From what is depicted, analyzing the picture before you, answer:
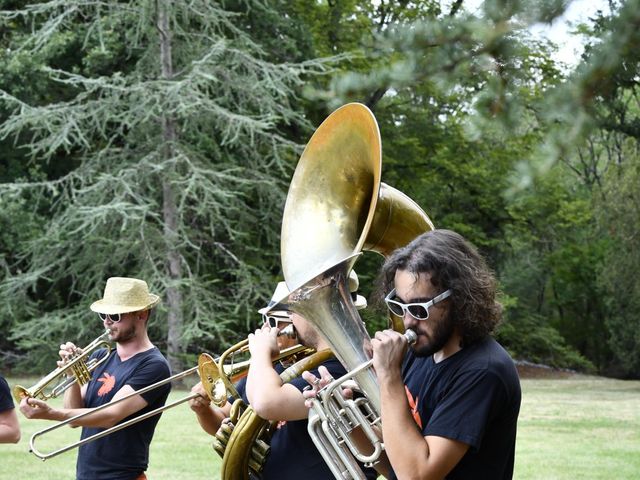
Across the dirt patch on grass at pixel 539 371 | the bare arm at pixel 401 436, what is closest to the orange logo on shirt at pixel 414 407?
the bare arm at pixel 401 436

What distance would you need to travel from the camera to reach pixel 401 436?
280 centimetres

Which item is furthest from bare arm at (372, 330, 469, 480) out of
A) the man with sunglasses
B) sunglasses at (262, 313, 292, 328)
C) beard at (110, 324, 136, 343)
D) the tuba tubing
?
beard at (110, 324, 136, 343)

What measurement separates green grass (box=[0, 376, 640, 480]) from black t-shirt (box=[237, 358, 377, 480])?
5251mm

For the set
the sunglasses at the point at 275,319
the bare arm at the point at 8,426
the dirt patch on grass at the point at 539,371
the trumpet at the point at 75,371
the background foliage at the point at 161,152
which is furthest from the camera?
the dirt patch on grass at the point at 539,371

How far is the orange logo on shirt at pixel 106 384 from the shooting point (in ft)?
16.5

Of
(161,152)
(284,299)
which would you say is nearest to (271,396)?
(284,299)

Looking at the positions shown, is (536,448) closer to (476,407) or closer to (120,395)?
(120,395)

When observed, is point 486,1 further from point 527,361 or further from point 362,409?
point 527,361

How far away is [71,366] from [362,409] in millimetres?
2309

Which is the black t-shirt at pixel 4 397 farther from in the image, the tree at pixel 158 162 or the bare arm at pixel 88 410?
the tree at pixel 158 162

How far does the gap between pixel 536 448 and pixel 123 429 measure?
7.24m

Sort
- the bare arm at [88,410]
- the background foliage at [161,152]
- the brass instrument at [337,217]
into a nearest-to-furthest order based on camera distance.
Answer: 1. the brass instrument at [337,217]
2. the bare arm at [88,410]
3. the background foliage at [161,152]

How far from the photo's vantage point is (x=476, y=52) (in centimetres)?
324

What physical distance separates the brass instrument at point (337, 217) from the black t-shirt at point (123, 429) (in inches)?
57.0
